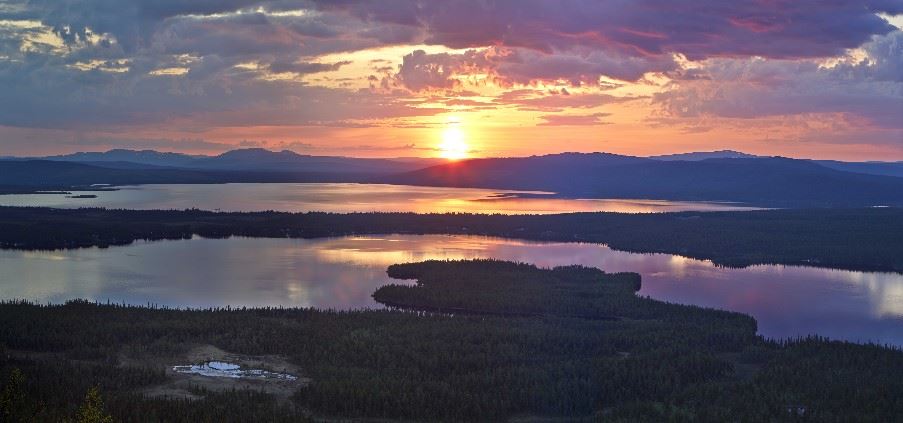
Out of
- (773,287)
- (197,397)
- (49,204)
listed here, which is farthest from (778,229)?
(49,204)

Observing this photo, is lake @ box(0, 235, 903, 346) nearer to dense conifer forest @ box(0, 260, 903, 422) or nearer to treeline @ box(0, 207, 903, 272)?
treeline @ box(0, 207, 903, 272)

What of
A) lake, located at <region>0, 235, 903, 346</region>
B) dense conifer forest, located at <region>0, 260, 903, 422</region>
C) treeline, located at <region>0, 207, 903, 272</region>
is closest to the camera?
dense conifer forest, located at <region>0, 260, 903, 422</region>

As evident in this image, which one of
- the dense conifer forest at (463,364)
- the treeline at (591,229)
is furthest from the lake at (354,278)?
the dense conifer forest at (463,364)

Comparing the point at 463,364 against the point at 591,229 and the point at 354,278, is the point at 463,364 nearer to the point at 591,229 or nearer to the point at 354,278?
the point at 354,278

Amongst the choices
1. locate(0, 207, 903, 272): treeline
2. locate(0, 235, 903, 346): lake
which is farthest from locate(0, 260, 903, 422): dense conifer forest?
locate(0, 207, 903, 272): treeline

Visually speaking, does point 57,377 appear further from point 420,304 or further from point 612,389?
point 420,304

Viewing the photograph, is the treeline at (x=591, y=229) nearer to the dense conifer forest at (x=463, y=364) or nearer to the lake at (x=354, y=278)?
the lake at (x=354, y=278)
